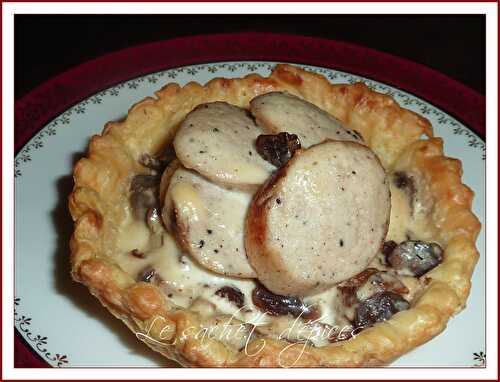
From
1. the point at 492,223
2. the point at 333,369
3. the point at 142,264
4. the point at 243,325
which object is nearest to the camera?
the point at 333,369

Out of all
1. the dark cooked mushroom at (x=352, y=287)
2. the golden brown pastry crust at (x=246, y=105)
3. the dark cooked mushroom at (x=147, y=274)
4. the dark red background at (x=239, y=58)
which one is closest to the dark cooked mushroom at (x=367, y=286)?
the dark cooked mushroom at (x=352, y=287)

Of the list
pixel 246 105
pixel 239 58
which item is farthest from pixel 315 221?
pixel 239 58

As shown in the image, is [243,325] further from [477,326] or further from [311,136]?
[477,326]

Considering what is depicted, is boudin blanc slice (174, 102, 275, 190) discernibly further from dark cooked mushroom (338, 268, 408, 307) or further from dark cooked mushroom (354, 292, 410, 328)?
dark cooked mushroom (354, 292, 410, 328)

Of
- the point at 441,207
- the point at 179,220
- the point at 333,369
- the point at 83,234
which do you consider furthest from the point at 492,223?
the point at 83,234

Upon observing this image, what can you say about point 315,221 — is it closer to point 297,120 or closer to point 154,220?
point 297,120

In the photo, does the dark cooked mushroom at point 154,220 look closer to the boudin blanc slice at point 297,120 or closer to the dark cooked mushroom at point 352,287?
the boudin blanc slice at point 297,120

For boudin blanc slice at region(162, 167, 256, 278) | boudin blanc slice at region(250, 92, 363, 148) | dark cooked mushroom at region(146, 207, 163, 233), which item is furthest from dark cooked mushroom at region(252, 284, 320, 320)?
boudin blanc slice at region(250, 92, 363, 148)
